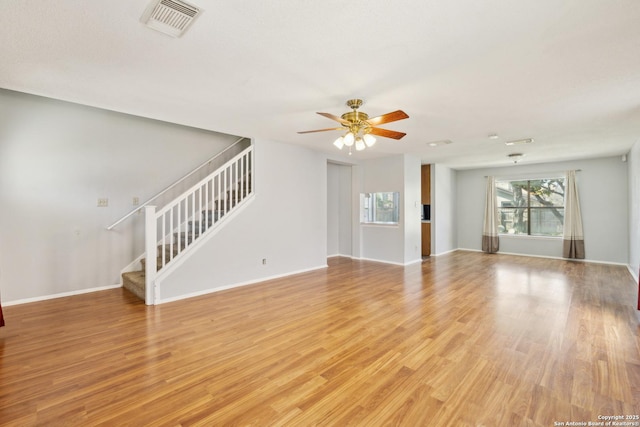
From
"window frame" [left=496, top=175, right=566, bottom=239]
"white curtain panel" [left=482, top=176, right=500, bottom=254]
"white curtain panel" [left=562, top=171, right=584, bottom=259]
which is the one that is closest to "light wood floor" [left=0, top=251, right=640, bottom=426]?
"white curtain panel" [left=562, top=171, right=584, bottom=259]

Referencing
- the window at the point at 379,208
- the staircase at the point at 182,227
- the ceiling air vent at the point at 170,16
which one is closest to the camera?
the ceiling air vent at the point at 170,16

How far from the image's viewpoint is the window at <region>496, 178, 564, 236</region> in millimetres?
7691

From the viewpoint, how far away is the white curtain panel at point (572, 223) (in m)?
7.18

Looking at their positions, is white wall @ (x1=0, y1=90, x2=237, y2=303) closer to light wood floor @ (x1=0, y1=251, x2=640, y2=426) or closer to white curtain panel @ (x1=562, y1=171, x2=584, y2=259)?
light wood floor @ (x1=0, y1=251, x2=640, y2=426)

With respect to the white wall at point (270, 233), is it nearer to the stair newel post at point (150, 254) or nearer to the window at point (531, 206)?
the stair newel post at point (150, 254)

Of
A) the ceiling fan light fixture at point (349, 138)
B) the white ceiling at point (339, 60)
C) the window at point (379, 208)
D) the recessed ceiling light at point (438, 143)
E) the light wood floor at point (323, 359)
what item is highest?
the recessed ceiling light at point (438, 143)

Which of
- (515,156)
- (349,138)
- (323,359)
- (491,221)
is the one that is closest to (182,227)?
(349,138)

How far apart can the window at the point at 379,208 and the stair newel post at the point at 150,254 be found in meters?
4.87

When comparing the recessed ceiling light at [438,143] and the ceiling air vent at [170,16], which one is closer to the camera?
the ceiling air vent at [170,16]

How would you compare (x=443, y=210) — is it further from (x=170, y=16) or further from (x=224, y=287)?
(x=170, y=16)

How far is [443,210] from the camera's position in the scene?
28.0ft

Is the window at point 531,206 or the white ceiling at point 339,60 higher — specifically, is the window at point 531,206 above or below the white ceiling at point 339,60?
below

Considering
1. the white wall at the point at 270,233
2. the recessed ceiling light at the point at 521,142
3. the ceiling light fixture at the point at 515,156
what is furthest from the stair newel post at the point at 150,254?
the ceiling light fixture at the point at 515,156

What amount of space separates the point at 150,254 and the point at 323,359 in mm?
2864
